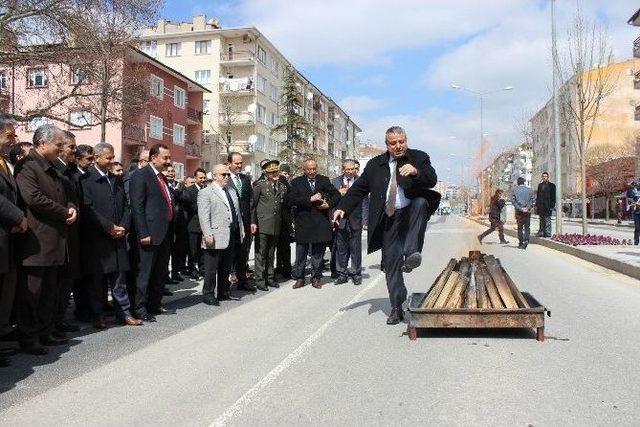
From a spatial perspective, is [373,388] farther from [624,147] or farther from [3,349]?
[624,147]

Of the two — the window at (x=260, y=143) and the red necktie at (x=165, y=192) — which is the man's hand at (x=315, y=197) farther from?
the window at (x=260, y=143)

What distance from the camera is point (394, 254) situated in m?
7.14

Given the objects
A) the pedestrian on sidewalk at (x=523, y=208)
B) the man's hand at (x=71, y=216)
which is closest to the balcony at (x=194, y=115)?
the pedestrian on sidewalk at (x=523, y=208)

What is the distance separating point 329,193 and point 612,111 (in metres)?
77.0

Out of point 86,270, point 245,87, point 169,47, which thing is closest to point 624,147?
point 245,87

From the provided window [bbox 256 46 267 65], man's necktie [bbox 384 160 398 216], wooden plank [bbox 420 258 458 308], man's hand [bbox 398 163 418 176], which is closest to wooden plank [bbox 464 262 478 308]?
wooden plank [bbox 420 258 458 308]

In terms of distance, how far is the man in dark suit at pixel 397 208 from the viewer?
7.00 meters

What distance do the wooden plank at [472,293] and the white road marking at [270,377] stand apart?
4.93 ft

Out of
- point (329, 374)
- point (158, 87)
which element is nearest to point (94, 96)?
point (329, 374)

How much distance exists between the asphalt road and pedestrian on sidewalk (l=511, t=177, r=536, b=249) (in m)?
10.4

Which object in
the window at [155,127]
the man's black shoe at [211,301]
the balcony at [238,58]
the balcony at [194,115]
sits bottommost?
the man's black shoe at [211,301]

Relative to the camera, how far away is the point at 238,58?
6175 cm

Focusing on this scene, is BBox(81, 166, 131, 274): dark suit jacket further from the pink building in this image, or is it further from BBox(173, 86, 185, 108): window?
BBox(173, 86, 185, 108): window

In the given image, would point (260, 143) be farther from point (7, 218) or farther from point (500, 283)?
point (7, 218)
